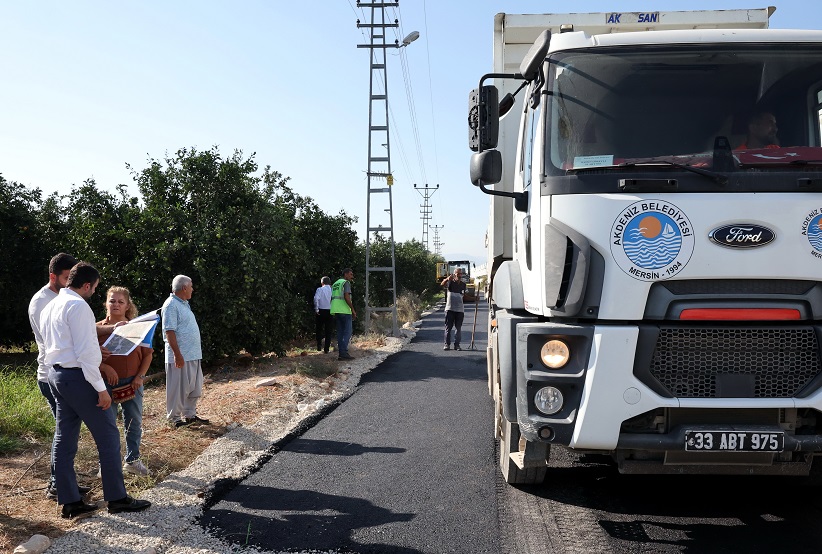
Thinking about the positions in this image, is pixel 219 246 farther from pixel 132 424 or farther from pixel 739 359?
pixel 739 359

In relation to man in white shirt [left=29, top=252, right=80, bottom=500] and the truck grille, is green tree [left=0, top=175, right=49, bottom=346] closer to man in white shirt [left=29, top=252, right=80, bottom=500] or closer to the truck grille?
man in white shirt [left=29, top=252, right=80, bottom=500]

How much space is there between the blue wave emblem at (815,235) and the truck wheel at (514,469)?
2.26 meters

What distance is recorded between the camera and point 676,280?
3.80 m

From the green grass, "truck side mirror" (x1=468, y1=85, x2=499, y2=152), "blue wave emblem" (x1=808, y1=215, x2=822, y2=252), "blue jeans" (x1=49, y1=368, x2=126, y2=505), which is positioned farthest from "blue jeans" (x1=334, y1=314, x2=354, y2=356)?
"blue wave emblem" (x1=808, y1=215, x2=822, y2=252)

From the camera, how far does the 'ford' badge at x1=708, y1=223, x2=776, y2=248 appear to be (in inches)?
148

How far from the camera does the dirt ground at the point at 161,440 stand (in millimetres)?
4543

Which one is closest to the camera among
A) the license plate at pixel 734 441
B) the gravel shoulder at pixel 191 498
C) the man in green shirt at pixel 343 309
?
the license plate at pixel 734 441

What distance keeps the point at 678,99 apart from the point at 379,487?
11.5 ft

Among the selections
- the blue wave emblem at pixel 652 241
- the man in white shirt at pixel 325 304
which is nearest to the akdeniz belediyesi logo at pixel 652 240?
the blue wave emblem at pixel 652 241

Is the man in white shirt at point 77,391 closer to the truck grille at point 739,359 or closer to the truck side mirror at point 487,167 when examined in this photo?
the truck side mirror at point 487,167

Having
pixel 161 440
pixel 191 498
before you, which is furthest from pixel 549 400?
pixel 161 440

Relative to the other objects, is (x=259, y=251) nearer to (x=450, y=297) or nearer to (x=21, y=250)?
(x=450, y=297)

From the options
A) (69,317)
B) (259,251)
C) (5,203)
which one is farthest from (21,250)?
(69,317)

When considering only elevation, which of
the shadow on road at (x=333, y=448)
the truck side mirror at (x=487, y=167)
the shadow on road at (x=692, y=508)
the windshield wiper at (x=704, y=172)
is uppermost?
the truck side mirror at (x=487, y=167)
